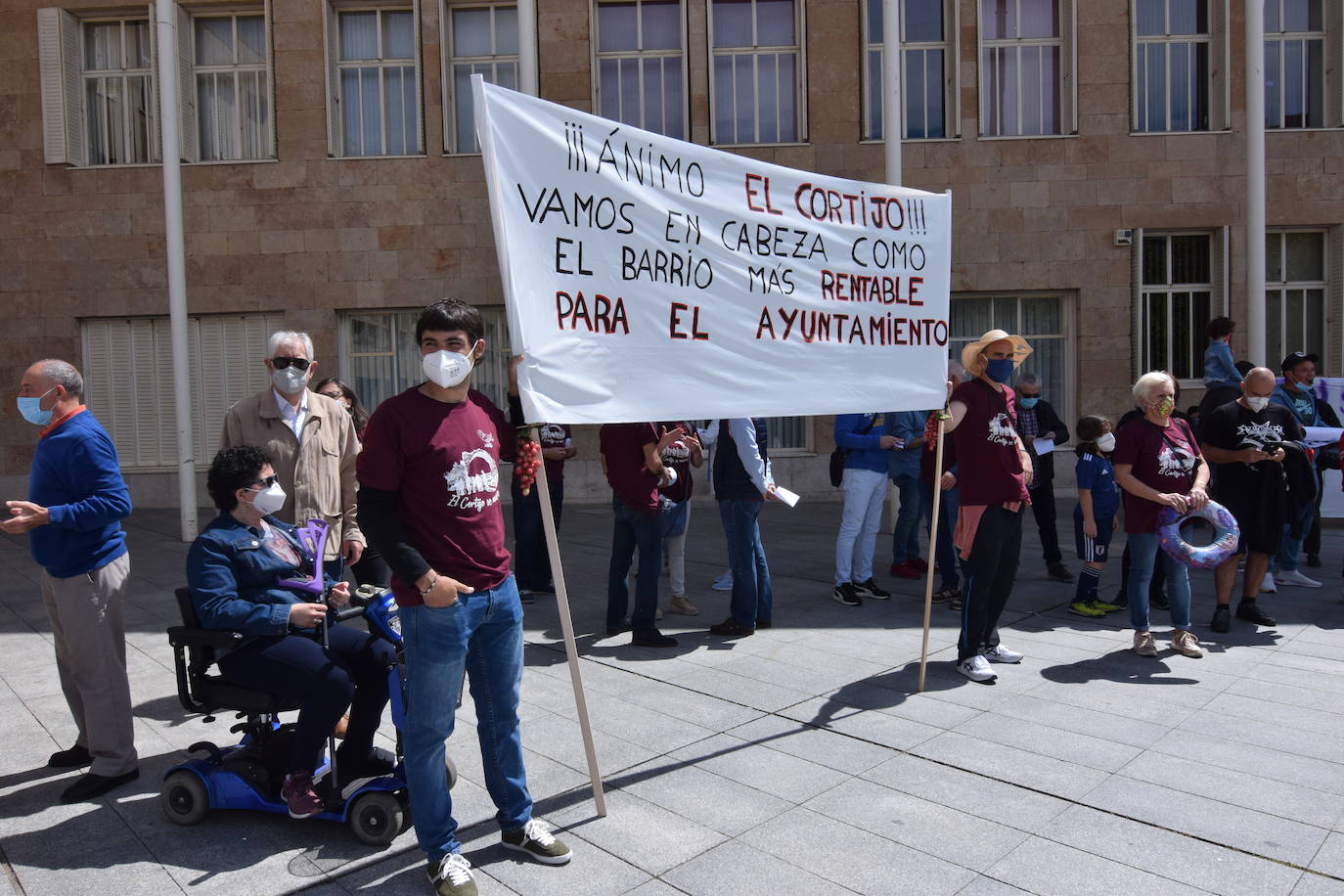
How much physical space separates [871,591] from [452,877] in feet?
16.8

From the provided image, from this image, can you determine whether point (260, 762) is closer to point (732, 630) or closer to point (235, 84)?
point (732, 630)

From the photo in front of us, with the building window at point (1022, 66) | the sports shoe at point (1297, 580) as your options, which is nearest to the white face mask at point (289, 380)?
the sports shoe at point (1297, 580)

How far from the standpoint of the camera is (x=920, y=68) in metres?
14.5

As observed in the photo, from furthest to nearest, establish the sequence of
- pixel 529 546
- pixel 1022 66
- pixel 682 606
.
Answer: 1. pixel 1022 66
2. pixel 529 546
3. pixel 682 606

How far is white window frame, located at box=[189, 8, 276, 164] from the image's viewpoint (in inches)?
570

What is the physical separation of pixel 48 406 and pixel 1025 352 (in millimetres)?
5045

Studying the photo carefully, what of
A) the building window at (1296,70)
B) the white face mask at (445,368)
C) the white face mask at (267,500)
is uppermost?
the building window at (1296,70)

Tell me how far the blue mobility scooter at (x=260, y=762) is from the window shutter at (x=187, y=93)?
12877 mm

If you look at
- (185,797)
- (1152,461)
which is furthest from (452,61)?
(185,797)

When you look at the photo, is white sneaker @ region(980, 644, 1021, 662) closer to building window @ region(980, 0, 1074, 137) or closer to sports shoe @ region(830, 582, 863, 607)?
sports shoe @ region(830, 582, 863, 607)

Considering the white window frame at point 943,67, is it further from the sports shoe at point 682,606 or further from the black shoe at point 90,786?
the black shoe at point 90,786

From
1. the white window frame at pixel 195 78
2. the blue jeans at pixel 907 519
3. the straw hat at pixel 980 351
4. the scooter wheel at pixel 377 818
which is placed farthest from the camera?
the white window frame at pixel 195 78

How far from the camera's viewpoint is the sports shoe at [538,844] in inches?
137

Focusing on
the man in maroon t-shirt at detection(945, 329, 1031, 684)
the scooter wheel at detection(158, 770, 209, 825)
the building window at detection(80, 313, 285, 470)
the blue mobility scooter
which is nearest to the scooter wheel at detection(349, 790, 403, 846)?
the blue mobility scooter
